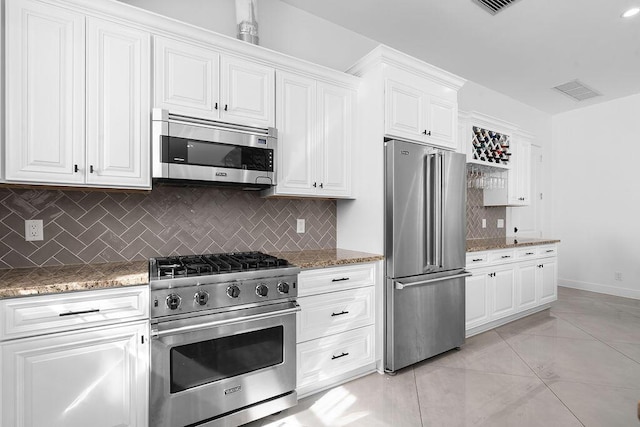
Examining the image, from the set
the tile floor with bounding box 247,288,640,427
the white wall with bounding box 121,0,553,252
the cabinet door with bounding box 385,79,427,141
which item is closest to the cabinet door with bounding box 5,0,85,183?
the white wall with bounding box 121,0,553,252

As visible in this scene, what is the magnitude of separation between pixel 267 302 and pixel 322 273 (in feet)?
1.55

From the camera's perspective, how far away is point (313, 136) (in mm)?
2621

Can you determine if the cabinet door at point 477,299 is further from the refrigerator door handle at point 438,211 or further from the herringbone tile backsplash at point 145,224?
the herringbone tile backsplash at point 145,224

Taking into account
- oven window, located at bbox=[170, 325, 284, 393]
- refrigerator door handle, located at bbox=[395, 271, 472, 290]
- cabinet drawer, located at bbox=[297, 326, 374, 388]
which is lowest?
cabinet drawer, located at bbox=[297, 326, 374, 388]

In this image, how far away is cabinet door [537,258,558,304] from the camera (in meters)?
4.29

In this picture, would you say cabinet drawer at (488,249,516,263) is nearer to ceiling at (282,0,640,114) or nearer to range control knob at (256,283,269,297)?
ceiling at (282,0,640,114)

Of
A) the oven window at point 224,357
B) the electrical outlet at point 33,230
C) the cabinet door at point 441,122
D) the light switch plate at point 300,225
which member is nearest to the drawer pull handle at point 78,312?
the oven window at point 224,357

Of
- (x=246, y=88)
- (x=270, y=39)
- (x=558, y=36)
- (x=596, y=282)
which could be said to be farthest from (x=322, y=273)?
(x=596, y=282)

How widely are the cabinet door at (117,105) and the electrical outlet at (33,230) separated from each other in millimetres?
500

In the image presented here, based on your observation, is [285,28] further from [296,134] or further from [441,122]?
[441,122]

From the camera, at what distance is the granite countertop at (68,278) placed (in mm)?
1450

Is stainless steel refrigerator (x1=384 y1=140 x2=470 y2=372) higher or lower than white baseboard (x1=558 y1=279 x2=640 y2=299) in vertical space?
higher

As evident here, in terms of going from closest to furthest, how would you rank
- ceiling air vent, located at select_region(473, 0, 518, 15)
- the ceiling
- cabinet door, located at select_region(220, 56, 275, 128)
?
1. cabinet door, located at select_region(220, 56, 275, 128)
2. ceiling air vent, located at select_region(473, 0, 518, 15)
3. the ceiling

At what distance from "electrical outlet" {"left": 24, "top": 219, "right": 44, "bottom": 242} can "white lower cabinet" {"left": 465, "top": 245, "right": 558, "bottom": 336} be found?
3.56 m
